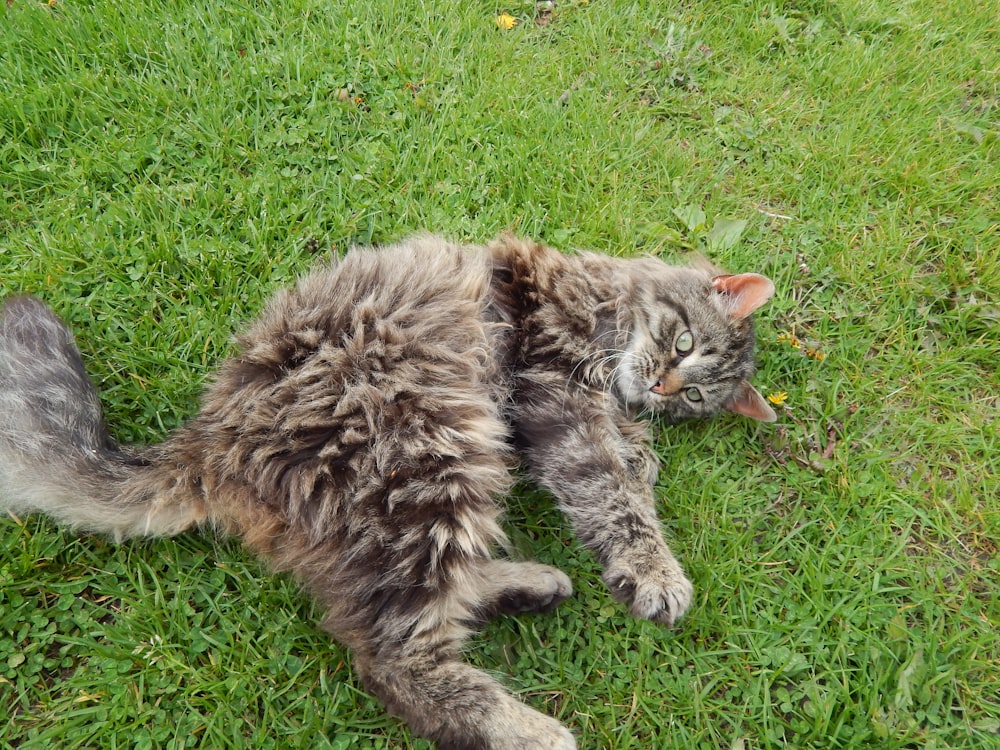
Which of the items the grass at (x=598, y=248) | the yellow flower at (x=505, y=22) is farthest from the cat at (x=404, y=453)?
the yellow flower at (x=505, y=22)

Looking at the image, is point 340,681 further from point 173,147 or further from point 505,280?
point 173,147

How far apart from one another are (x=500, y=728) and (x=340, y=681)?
646mm

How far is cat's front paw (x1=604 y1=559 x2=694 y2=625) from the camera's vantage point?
2289mm

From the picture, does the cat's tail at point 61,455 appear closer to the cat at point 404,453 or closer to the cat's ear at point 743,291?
the cat at point 404,453

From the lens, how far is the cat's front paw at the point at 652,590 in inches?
90.1

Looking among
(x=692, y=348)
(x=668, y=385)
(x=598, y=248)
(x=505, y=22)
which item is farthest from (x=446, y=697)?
(x=505, y=22)

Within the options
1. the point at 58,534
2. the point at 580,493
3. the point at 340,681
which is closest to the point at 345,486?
the point at 340,681

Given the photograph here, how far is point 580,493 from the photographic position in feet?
8.07

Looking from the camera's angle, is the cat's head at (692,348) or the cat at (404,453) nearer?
the cat at (404,453)

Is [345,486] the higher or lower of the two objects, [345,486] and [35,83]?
the lower

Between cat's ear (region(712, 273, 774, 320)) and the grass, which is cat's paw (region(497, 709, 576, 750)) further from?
cat's ear (region(712, 273, 774, 320))

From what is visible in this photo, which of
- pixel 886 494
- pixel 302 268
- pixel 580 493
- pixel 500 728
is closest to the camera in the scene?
pixel 500 728

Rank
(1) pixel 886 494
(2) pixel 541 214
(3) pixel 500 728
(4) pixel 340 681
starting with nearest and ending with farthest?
(3) pixel 500 728, (4) pixel 340 681, (1) pixel 886 494, (2) pixel 541 214

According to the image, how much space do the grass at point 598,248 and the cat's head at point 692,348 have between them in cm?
22
